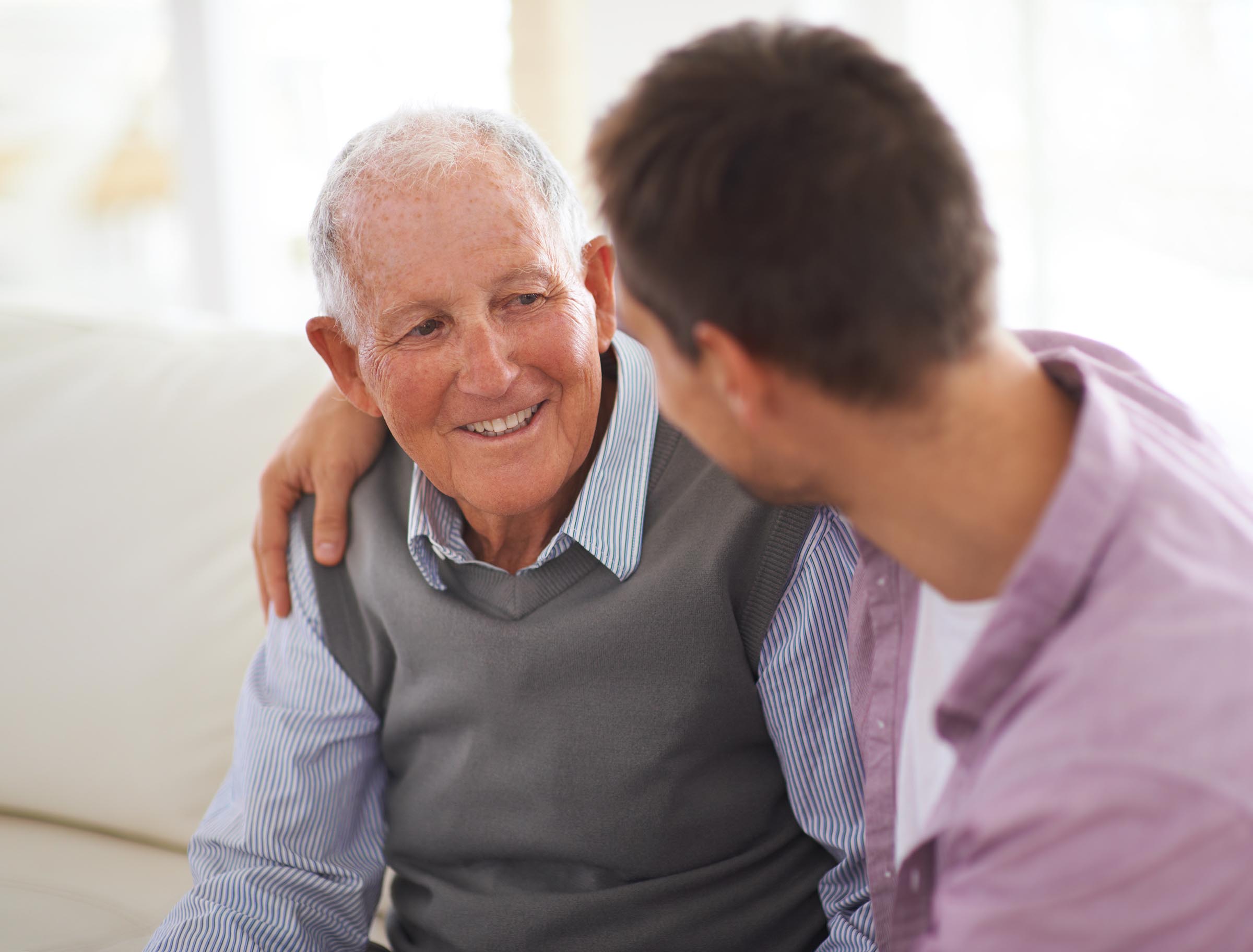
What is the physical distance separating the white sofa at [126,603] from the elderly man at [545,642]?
12.3 inches

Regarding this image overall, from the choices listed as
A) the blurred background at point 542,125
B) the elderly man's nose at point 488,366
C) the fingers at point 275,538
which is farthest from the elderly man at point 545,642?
the blurred background at point 542,125

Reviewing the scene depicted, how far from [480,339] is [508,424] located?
0.36ft

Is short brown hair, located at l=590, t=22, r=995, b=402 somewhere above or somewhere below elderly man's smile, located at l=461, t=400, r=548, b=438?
above

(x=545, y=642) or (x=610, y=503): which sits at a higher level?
(x=610, y=503)

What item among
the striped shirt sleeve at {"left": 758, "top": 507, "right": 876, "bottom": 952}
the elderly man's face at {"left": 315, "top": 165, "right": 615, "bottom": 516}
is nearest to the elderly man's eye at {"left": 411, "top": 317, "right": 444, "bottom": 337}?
the elderly man's face at {"left": 315, "top": 165, "right": 615, "bottom": 516}

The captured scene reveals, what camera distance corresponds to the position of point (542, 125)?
240 centimetres

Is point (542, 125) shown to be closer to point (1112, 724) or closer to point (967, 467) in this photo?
point (967, 467)

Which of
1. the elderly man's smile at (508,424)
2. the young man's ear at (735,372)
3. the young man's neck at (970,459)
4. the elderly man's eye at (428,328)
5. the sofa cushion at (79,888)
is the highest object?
the young man's ear at (735,372)

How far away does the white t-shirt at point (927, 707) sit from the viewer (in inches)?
35.8

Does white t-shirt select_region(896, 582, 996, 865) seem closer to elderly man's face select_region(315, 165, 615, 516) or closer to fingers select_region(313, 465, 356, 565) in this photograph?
elderly man's face select_region(315, 165, 615, 516)

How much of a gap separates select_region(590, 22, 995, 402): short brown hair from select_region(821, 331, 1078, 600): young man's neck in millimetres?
31

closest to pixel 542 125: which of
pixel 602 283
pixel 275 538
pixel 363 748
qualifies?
pixel 602 283

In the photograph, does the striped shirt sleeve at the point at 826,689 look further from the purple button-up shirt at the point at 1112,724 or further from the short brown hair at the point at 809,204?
the short brown hair at the point at 809,204

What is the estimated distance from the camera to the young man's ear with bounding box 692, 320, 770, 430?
31.0 inches
